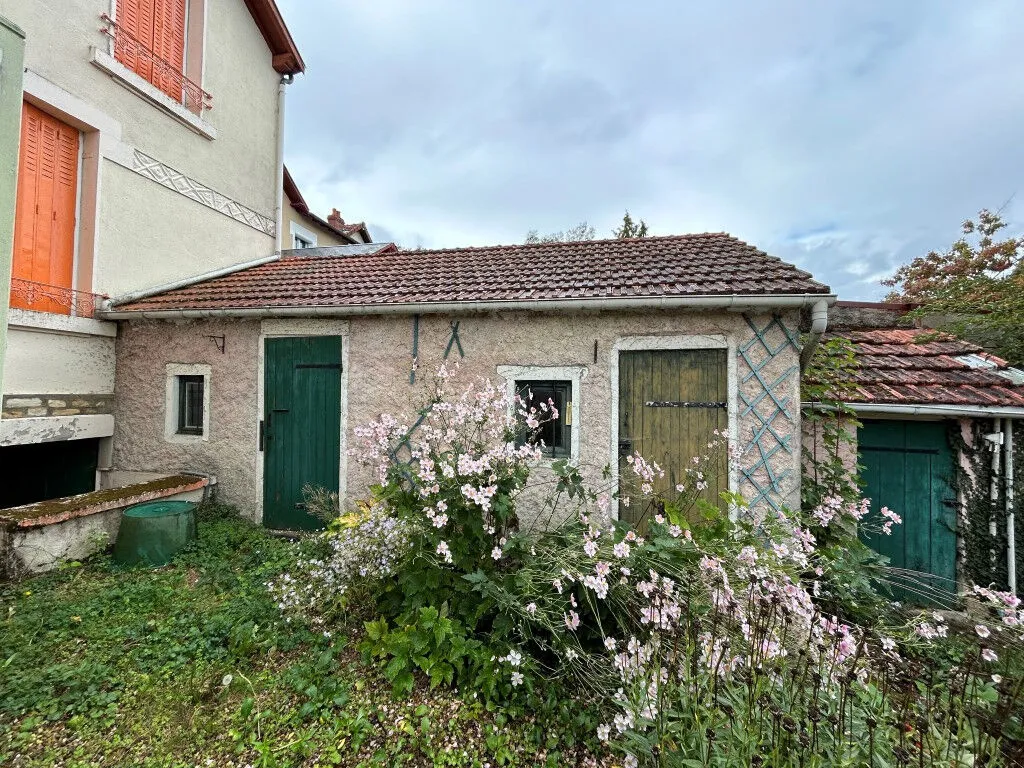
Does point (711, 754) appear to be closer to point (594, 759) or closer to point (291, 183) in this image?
point (594, 759)

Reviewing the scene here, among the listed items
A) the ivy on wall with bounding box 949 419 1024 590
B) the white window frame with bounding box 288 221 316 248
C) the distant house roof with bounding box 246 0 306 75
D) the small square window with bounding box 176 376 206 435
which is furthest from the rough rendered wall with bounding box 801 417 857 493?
the white window frame with bounding box 288 221 316 248

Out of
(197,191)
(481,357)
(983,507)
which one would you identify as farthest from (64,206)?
(983,507)

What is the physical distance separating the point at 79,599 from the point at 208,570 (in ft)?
3.00

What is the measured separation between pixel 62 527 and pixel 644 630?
18.5 ft

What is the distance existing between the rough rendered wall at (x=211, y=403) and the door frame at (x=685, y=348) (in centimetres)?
464

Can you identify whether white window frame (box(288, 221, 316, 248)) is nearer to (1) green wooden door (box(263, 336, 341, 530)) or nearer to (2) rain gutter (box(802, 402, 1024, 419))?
(1) green wooden door (box(263, 336, 341, 530))

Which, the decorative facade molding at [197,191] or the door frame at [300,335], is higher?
the decorative facade molding at [197,191]

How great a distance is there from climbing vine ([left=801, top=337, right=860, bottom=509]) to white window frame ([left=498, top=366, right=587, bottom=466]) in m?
2.44

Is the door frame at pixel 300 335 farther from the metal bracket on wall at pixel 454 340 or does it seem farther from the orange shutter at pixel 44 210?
the orange shutter at pixel 44 210

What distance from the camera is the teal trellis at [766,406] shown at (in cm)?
420

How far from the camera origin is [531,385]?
191 inches

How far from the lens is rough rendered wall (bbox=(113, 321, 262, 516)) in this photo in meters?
5.54

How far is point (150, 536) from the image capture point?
14.2 feet

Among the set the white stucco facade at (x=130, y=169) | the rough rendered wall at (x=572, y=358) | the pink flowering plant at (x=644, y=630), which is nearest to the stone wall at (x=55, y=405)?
the white stucco facade at (x=130, y=169)
